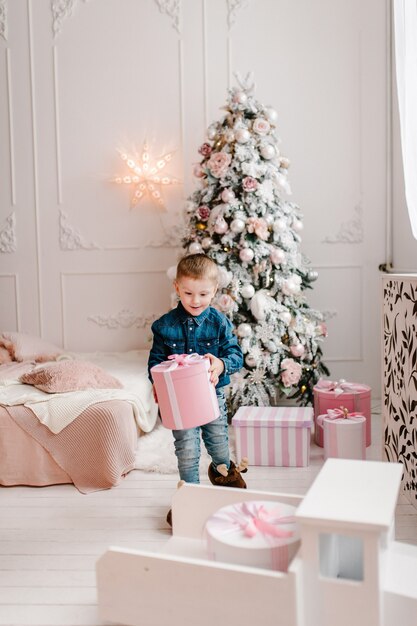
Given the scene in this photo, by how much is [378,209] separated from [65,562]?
3.68 meters

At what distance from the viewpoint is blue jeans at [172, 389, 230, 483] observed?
9.43 feet

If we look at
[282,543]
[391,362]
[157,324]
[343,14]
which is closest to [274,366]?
[391,362]

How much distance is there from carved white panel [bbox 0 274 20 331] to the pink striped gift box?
2.61 meters

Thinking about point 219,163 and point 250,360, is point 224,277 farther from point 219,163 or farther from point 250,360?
point 219,163

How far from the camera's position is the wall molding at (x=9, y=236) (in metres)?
5.38

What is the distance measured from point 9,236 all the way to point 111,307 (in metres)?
1.05

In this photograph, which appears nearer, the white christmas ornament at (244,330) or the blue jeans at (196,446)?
the blue jeans at (196,446)

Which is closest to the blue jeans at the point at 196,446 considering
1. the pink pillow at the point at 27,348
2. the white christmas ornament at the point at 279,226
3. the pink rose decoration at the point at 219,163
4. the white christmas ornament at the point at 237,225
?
the white christmas ornament at the point at 237,225

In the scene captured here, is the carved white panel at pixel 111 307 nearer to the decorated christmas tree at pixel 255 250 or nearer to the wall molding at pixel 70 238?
the wall molding at pixel 70 238

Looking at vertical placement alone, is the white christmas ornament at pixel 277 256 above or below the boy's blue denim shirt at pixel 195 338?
above

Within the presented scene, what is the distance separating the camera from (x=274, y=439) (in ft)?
11.8

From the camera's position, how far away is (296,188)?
16.8 ft

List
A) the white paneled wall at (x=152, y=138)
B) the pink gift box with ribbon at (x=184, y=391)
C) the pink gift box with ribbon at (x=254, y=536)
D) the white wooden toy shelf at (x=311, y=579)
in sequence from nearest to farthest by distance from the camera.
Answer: the white wooden toy shelf at (x=311, y=579)
the pink gift box with ribbon at (x=254, y=536)
the pink gift box with ribbon at (x=184, y=391)
the white paneled wall at (x=152, y=138)

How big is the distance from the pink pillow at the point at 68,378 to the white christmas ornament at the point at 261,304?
1.02 m
